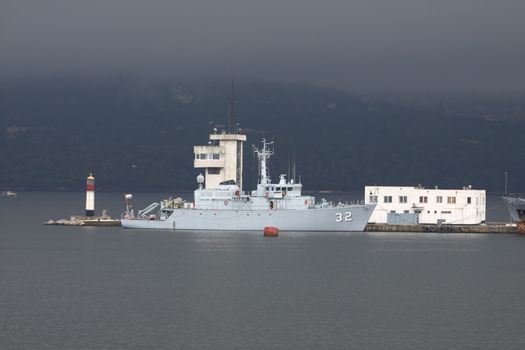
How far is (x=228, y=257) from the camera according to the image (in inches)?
2975

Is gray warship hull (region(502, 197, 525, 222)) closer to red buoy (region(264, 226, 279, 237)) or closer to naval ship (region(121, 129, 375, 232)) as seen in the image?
naval ship (region(121, 129, 375, 232))

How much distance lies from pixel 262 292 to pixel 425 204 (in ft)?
130

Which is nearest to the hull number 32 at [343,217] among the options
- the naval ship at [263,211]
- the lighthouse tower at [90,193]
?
the naval ship at [263,211]

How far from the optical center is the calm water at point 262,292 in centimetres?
4744

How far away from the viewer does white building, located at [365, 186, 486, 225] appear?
96125 mm

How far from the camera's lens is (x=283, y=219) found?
92250 millimetres

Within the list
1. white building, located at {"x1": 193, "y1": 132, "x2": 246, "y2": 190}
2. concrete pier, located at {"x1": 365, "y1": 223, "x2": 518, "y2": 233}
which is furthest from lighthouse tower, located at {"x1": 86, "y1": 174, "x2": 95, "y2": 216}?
concrete pier, located at {"x1": 365, "y1": 223, "x2": 518, "y2": 233}

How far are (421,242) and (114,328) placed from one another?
43.7 metres

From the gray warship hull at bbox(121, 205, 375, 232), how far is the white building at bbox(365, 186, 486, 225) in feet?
12.7

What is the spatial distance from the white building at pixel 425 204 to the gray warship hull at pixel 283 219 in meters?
3.88

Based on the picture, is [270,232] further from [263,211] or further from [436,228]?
[436,228]

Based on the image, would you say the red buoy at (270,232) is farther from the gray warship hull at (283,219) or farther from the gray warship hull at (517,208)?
the gray warship hull at (517,208)

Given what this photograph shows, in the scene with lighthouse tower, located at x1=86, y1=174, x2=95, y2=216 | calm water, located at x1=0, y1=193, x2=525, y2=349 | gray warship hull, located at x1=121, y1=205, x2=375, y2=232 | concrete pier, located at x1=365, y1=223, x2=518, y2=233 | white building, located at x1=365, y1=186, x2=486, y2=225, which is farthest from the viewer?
lighthouse tower, located at x1=86, y1=174, x2=95, y2=216

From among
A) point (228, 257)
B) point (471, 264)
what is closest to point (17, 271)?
point (228, 257)
